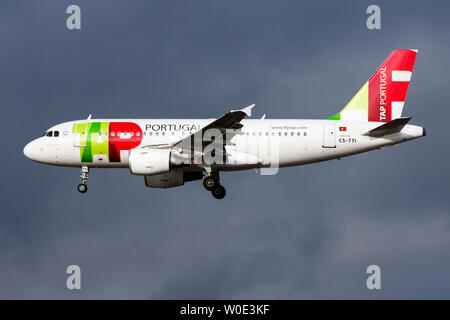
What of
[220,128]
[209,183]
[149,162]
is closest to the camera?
[220,128]

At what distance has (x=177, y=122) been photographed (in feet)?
172

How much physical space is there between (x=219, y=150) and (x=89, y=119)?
28.2 feet

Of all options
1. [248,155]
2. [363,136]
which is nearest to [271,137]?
[248,155]

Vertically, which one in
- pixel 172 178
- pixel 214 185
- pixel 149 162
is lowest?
pixel 214 185

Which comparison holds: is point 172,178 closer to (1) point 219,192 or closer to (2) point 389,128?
(1) point 219,192

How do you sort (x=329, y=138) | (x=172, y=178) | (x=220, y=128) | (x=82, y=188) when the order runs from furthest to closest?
1. (x=172, y=178)
2. (x=82, y=188)
3. (x=329, y=138)
4. (x=220, y=128)

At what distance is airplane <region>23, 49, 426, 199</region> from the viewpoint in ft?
166

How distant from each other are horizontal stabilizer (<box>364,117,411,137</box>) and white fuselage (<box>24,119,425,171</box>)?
330 millimetres

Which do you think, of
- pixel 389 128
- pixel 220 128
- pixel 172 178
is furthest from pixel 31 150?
pixel 389 128

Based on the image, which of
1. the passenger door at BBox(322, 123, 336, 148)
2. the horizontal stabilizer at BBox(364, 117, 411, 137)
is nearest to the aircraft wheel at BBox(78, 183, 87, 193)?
the passenger door at BBox(322, 123, 336, 148)

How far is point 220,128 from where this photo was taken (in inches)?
1934

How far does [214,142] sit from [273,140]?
12.2 ft
